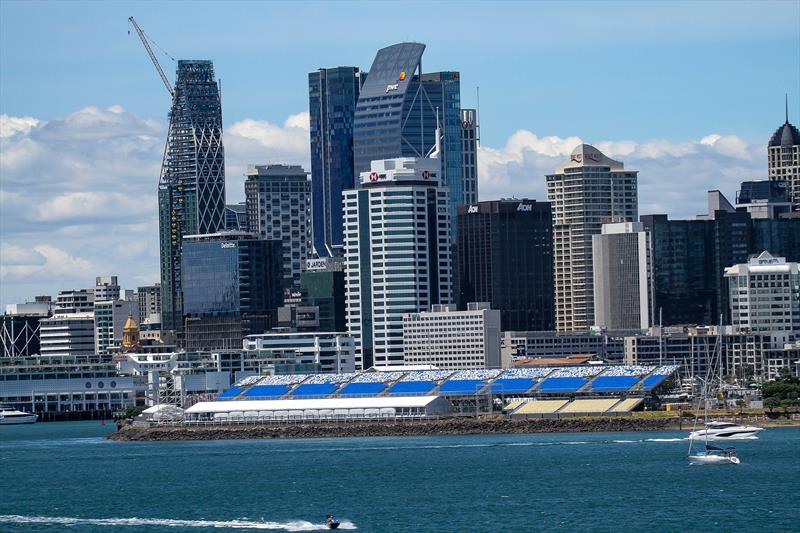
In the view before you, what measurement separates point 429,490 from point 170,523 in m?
26.1

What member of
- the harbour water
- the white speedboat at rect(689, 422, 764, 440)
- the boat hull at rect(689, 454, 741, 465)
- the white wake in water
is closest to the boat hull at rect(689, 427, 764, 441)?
the white speedboat at rect(689, 422, 764, 440)

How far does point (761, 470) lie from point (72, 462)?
Answer: 76349 millimetres

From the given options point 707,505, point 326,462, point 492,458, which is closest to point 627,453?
point 492,458

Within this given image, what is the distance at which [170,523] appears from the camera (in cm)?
13175

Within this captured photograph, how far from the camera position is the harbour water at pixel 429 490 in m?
128

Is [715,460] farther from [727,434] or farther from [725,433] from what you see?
[727,434]

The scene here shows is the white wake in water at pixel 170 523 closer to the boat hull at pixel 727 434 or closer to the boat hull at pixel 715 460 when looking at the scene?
the boat hull at pixel 715 460

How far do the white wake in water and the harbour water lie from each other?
16 centimetres

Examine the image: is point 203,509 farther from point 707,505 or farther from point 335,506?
point 707,505

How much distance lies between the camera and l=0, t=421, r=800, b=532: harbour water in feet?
422

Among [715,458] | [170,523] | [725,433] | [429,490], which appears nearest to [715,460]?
[715,458]

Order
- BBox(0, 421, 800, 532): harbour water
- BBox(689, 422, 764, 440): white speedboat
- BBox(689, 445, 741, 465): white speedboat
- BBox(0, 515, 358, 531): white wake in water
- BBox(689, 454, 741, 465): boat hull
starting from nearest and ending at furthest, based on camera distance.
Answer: BBox(0, 515, 358, 531): white wake in water
BBox(0, 421, 800, 532): harbour water
BBox(689, 454, 741, 465): boat hull
BBox(689, 445, 741, 465): white speedboat
BBox(689, 422, 764, 440): white speedboat

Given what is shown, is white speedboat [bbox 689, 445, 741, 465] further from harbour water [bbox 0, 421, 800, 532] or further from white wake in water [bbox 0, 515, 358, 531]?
Answer: white wake in water [bbox 0, 515, 358, 531]

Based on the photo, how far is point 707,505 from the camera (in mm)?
133500
